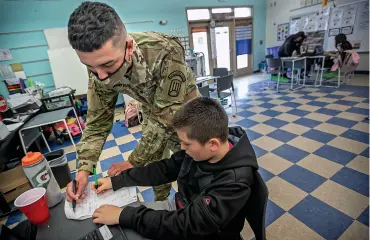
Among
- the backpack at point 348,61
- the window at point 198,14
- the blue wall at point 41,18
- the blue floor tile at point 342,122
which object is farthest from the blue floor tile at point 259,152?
the window at point 198,14

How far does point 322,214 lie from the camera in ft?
4.65

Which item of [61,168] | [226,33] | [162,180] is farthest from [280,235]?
[226,33]

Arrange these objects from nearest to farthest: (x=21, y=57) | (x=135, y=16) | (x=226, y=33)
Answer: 1. (x=21, y=57)
2. (x=135, y=16)
3. (x=226, y=33)

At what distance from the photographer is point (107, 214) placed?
619mm

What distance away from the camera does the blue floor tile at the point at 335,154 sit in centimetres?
197

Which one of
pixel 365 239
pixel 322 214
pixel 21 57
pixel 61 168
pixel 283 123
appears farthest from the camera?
pixel 21 57

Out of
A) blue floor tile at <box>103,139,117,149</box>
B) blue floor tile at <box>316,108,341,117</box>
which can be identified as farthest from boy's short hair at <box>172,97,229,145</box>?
blue floor tile at <box>316,108,341,117</box>

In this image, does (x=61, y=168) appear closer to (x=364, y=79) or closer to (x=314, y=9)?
(x=364, y=79)

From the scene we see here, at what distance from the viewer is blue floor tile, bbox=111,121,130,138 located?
10.5ft

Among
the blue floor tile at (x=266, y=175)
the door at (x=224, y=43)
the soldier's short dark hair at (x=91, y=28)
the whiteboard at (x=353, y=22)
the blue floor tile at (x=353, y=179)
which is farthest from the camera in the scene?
the door at (x=224, y=43)

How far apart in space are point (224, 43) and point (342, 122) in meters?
4.55

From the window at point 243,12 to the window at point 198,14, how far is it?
1.07m

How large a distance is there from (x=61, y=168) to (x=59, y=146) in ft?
4.42

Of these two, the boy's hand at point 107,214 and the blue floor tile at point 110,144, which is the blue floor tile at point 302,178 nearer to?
the boy's hand at point 107,214
